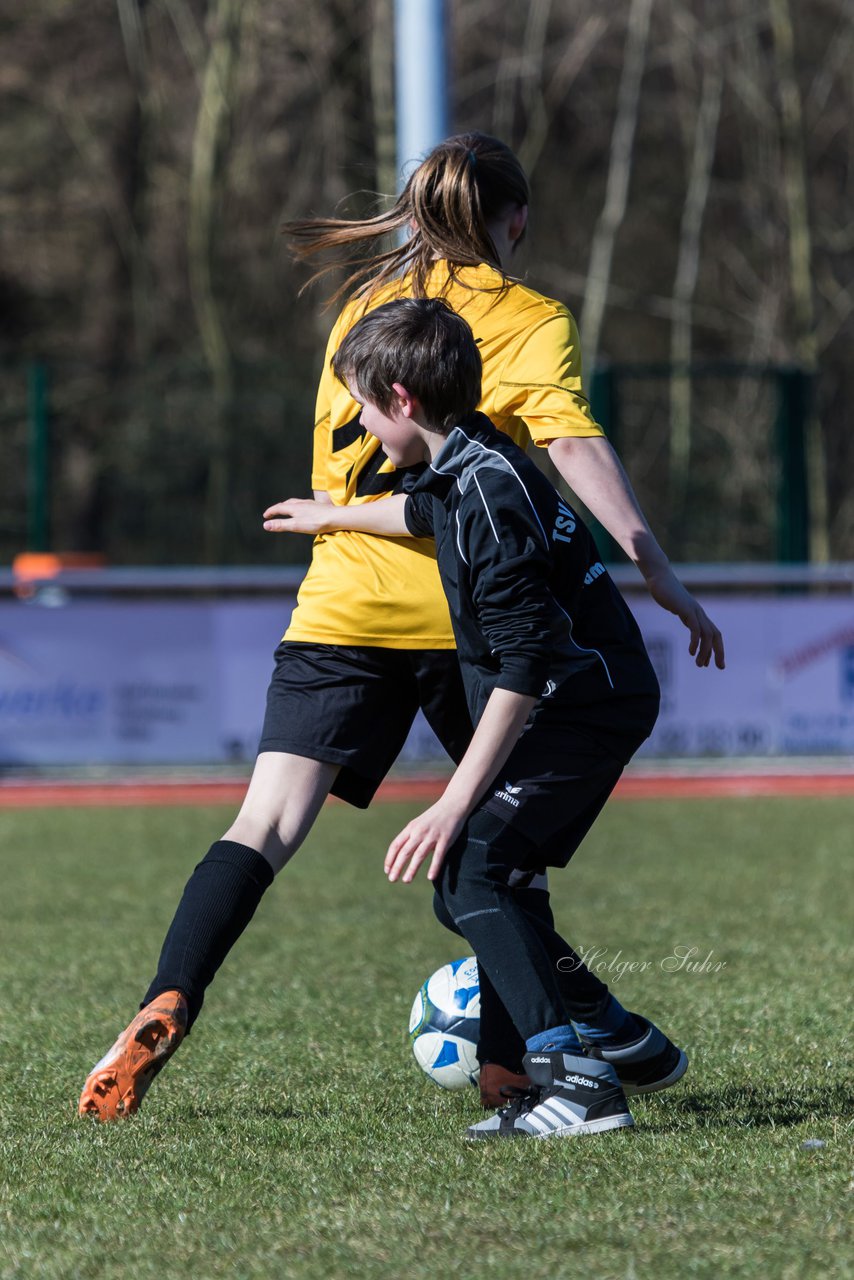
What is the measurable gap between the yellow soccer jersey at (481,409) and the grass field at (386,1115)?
0.96 metres

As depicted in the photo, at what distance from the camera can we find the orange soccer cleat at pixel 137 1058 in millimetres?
3061

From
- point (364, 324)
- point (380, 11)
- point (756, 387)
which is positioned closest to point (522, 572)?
point (364, 324)

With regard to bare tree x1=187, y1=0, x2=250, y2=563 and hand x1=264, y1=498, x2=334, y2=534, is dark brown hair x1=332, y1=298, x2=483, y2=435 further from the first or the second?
bare tree x1=187, y1=0, x2=250, y2=563

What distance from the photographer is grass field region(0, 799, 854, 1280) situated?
→ 2.43 m

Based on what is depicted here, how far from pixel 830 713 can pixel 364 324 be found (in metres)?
8.45

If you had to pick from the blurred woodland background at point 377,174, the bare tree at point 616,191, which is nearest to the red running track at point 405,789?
the blurred woodland background at point 377,174

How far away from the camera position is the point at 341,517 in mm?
3314

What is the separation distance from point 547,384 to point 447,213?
401mm

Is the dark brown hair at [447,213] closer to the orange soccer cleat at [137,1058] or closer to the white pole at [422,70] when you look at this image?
the orange soccer cleat at [137,1058]

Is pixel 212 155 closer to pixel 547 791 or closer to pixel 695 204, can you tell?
pixel 695 204

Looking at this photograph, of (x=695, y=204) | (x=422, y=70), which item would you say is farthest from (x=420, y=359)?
(x=695, y=204)

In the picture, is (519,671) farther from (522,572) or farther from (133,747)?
(133,747)

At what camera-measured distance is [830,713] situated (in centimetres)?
1099

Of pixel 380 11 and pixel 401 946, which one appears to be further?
pixel 380 11
